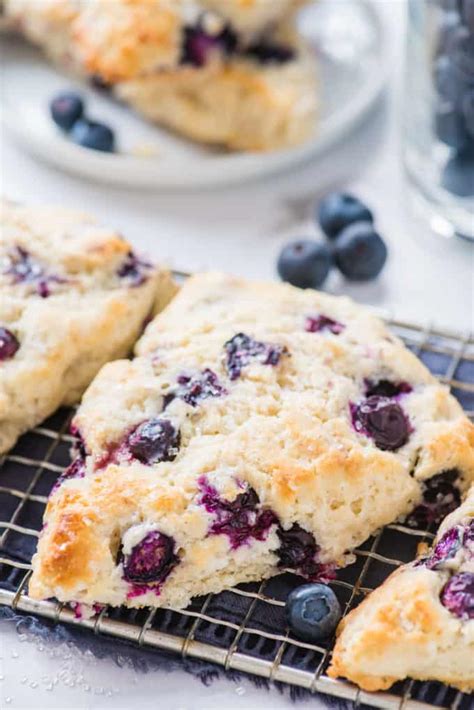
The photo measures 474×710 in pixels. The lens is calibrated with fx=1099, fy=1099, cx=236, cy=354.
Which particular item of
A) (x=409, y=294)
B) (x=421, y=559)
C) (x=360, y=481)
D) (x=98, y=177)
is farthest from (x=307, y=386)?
(x=98, y=177)

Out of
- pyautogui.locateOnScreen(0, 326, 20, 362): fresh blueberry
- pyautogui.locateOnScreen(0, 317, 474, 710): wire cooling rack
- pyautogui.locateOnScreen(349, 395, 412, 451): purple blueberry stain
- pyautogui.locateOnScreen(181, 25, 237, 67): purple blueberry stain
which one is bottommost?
pyautogui.locateOnScreen(0, 317, 474, 710): wire cooling rack

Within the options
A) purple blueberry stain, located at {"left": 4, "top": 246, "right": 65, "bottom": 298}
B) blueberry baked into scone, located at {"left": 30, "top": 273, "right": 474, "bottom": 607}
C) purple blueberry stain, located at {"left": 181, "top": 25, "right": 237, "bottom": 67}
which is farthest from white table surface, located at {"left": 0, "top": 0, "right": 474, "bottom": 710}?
blueberry baked into scone, located at {"left": 30, "top": 273, "right": 474, "bottom": 607}

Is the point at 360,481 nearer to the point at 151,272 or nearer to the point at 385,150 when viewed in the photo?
the point at 151,272

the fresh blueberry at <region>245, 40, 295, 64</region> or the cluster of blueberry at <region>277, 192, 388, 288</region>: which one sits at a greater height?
the fresh blueberry at <region>245, 40, 295, 64</region>

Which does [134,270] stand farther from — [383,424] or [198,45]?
[198,45]

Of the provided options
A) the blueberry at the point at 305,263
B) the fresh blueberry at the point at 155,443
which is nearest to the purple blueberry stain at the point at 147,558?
the fresh blueberry at the point at 155,443

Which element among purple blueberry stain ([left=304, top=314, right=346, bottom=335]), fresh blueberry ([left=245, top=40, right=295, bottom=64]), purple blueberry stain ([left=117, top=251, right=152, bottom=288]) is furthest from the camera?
fresh blueberry ([left=245, top=40, right=295, bottom=64])

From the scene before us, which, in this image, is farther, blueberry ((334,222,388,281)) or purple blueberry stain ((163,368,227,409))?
blueberry ((334,222,388,281))

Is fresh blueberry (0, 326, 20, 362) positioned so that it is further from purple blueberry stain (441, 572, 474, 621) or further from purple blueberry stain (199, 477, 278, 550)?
purple blueberry stain (441, 572, 474, 621)
